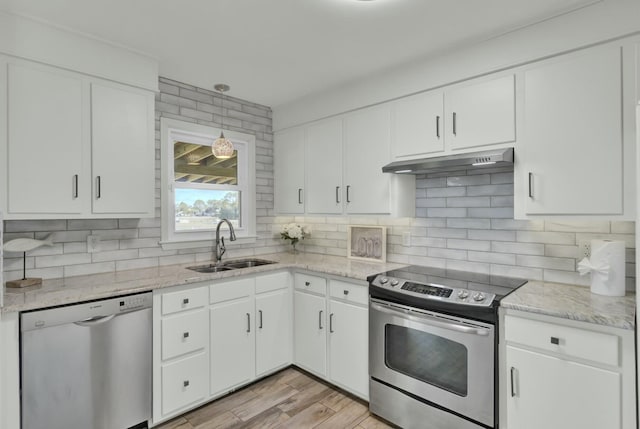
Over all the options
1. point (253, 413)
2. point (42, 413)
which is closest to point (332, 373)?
point (253, 413)

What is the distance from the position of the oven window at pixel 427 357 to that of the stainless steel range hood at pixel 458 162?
3.54 ft

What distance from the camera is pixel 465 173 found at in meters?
2.62

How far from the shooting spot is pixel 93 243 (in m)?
2.51

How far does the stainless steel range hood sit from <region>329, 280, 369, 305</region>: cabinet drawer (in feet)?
2.97

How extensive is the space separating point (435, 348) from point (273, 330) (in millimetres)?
1378

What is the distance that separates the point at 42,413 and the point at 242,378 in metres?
1.25

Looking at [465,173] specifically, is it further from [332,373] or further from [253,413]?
[253,413]

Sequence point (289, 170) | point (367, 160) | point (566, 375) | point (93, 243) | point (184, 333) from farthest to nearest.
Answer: point (289, 170) < point (367, 160) < point (93, 243) < point (184, 333) < point (566, 375)

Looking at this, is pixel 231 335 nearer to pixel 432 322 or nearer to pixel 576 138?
pixel 432 322

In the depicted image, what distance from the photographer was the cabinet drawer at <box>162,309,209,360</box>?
2285 mm

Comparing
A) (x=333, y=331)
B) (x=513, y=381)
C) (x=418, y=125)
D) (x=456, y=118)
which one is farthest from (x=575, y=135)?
(x=333, y=331)

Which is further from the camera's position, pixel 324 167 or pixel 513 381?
pixel 324 167

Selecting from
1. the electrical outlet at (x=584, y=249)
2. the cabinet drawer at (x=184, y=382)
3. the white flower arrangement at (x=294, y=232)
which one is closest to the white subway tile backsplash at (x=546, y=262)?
the electrical outlet at (x=584, y=249)

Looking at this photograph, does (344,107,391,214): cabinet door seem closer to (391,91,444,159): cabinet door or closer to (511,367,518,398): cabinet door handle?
(391,91,444,159): cabinet door
